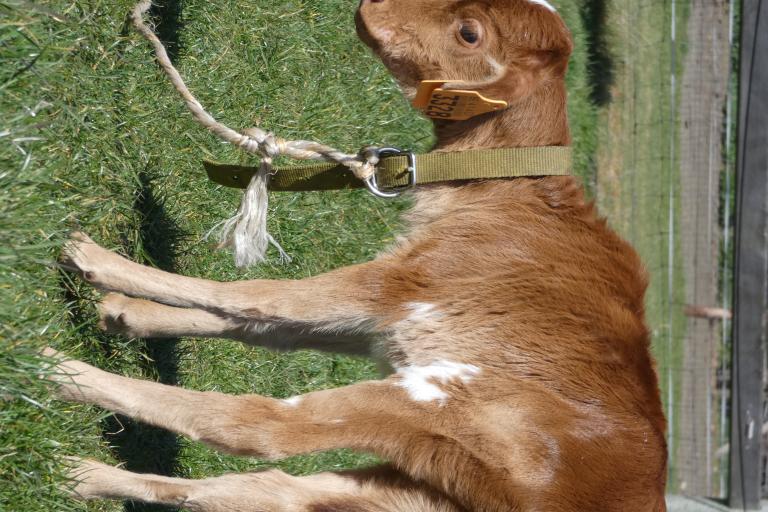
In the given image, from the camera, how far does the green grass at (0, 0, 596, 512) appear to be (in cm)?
396

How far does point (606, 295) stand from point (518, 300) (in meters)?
0.45

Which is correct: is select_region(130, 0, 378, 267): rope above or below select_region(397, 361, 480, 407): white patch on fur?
above

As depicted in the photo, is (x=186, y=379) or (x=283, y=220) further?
(x=283, y=220)

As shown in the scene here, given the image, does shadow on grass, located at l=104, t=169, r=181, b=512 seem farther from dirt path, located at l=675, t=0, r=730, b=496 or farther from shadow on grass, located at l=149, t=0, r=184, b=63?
dirt path, located at l=675, t=0, r=730, b=496

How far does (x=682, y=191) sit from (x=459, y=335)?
7.44 metres

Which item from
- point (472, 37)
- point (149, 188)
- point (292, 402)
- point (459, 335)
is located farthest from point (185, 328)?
point (472, 37)

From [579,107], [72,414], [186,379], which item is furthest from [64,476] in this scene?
[579,107]

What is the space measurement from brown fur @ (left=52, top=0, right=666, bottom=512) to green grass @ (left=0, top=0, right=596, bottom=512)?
0.74 feet

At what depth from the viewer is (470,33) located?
14.8 feet

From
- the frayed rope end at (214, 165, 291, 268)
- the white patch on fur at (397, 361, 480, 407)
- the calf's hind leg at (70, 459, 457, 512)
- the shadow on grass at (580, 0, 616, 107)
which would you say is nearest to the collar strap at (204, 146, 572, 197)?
the frayed rope end at (214, 165, 291, 268)

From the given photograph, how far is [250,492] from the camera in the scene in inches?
164

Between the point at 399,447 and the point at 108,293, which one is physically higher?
the point at 108,293

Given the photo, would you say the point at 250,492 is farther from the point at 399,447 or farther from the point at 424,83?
the point at 424,83

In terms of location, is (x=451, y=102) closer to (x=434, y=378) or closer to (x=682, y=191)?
(x=434, y=378)
